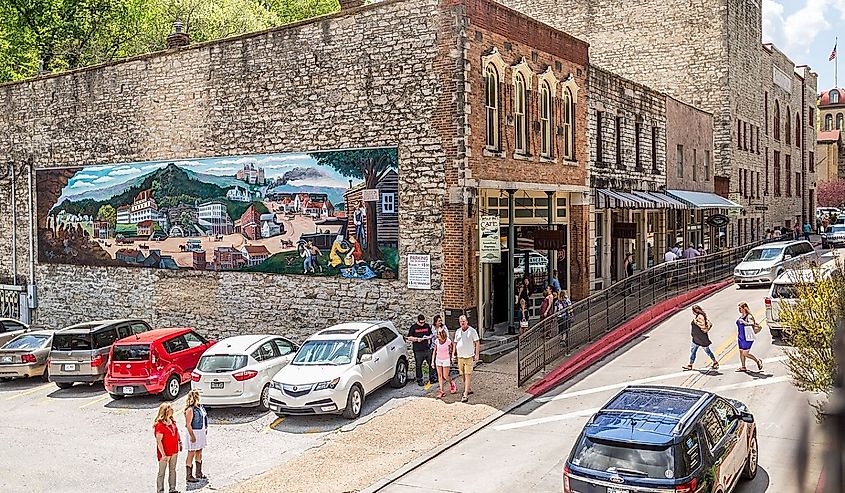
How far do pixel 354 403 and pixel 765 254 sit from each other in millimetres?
21504

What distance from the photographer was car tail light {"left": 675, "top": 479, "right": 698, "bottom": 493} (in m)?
9.39

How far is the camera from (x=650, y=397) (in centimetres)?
1134

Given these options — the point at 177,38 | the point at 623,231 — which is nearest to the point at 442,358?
the point at 623,231

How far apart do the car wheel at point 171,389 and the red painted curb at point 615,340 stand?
826 centimetres

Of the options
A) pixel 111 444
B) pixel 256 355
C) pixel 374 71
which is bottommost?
pixel 111 444

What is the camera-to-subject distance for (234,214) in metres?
24.4

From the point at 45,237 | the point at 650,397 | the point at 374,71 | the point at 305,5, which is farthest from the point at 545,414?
the point at 305,5

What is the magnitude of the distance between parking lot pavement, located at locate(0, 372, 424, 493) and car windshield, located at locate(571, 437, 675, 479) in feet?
21.6

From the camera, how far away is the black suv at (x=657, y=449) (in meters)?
9.55

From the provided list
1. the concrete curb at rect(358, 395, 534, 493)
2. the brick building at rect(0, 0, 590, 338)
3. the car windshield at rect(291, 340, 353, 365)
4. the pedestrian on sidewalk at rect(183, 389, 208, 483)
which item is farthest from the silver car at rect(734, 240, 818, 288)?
the pedestrian on sidewalk at rect(183, 389, 208, 483)

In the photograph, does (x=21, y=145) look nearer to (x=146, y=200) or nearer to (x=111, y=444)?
(x=146, y=200)

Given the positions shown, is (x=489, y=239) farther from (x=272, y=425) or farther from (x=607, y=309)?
(x=272, y=425)

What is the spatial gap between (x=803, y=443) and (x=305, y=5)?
59790mm

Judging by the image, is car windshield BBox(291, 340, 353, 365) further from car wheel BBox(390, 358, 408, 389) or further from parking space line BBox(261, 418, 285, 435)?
car wheel BBox(390, 358, 408, 389)
